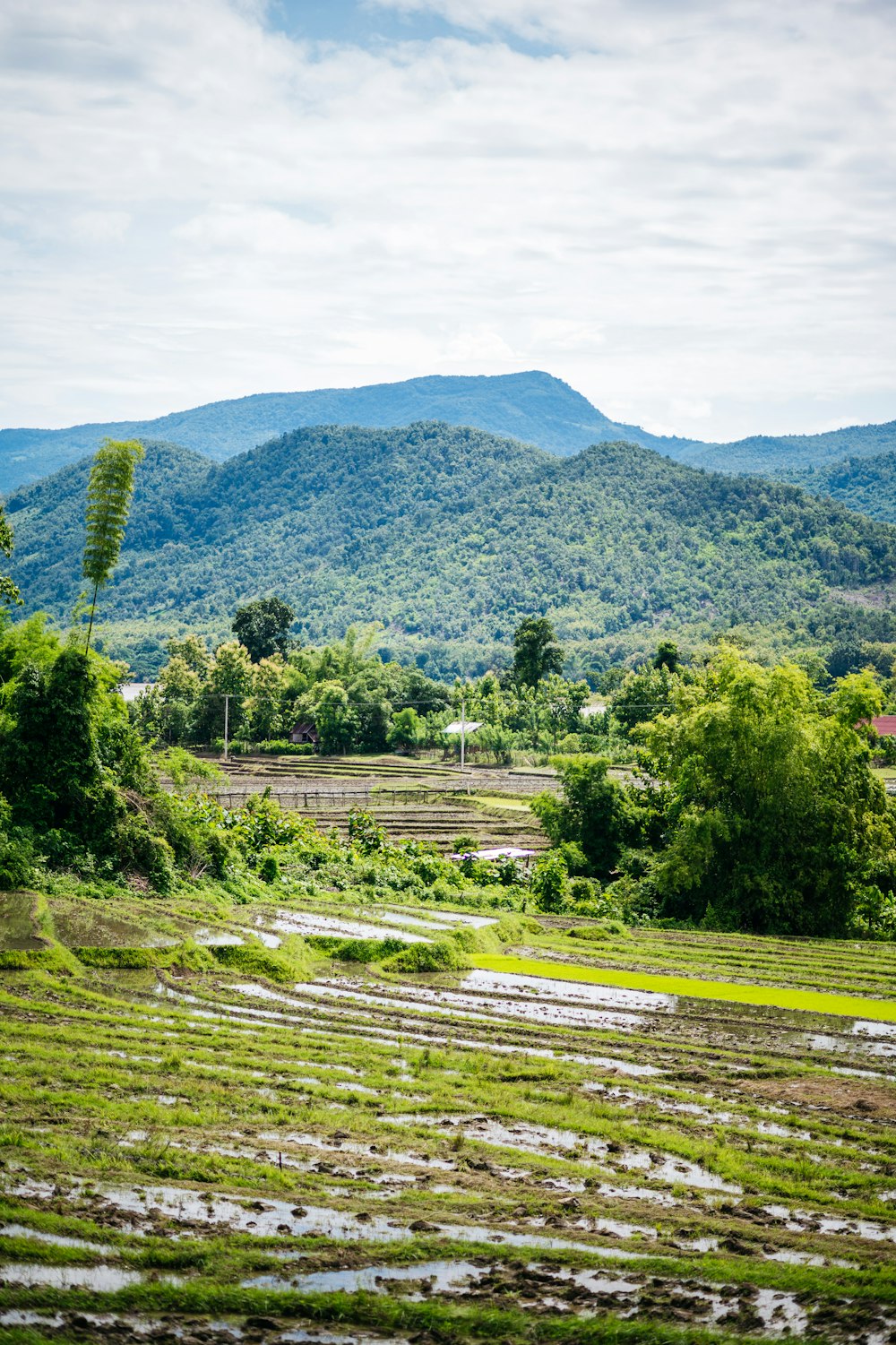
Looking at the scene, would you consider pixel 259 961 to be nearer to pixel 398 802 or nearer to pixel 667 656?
pixel 398 802

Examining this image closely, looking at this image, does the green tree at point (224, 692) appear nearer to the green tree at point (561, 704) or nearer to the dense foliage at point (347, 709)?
the dense foliage at point (347, 709)

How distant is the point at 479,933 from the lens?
1039 inches

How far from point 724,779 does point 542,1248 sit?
25106mm

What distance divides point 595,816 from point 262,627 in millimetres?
68213

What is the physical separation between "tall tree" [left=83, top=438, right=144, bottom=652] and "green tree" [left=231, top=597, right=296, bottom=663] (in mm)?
73767

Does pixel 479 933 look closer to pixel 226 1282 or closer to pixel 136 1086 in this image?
pixel 136 1086

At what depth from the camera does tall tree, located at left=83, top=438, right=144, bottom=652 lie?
92.3ft

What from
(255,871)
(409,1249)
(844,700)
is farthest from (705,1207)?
(844,700)

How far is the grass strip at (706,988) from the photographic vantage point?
2090cm

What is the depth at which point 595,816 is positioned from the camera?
39.0 meters

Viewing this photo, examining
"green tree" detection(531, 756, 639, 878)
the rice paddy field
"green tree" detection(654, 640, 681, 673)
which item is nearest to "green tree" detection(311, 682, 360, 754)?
"green tree" detection(654, 640, 681, 673)

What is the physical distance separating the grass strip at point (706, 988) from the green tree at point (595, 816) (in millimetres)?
14016

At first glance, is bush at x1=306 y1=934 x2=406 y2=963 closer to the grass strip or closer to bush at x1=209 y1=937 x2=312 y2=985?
the grass strip

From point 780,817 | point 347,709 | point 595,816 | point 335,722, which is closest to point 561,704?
point 347,709
